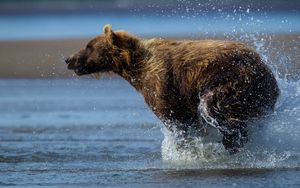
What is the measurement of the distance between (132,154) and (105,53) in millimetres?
1166

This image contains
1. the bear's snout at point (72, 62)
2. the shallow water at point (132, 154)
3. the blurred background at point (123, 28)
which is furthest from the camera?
the blurred background at point (123, 28)

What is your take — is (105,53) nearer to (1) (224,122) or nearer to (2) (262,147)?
(1) (224,122)

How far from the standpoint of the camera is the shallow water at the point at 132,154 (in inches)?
353

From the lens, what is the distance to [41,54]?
2411 cm

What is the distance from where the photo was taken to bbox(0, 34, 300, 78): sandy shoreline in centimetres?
2078

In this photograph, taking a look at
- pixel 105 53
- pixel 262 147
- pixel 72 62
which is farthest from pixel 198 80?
pixel 72 62

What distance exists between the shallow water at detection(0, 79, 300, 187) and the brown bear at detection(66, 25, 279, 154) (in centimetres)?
25

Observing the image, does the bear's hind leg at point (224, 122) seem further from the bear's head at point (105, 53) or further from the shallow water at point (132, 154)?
the bear's head at point (105, 53)

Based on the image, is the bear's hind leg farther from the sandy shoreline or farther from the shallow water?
the sandy shoreline

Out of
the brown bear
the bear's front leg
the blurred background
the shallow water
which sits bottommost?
the blurred background

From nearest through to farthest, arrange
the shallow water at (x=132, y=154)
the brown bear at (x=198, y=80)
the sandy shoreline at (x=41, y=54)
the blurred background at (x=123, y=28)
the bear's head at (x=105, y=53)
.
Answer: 1. the shallow water at (x=132, y=154)
2. the brown bear at (x=198, y=80)
3. the bear's head at (x=105, y=53)
4. the sandy shoreline at (x=41, y=54)
5. the blurred background at (x=123, y=28)

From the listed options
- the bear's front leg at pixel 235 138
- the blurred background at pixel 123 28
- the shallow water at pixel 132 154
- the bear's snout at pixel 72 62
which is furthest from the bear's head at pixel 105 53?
the blurred background at pixel 123 28

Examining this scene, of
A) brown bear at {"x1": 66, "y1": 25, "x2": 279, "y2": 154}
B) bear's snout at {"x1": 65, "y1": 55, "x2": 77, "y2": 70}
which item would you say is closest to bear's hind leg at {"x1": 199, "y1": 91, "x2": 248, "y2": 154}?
brown bear at {"x1": 66, "y1": 25, "x2": 279, "y2": 154}

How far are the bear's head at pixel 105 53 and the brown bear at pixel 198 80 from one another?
10 millimetres
